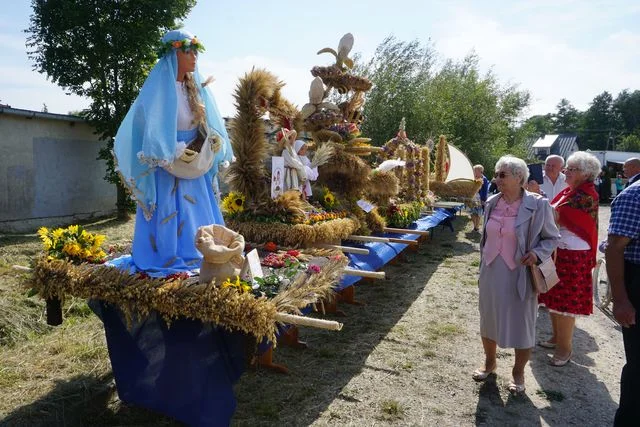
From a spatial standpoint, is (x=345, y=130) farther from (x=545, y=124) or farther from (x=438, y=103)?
(x=545, y=124)

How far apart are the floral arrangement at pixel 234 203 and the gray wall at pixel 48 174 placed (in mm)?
6242

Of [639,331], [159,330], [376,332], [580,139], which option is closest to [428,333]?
[376,332]

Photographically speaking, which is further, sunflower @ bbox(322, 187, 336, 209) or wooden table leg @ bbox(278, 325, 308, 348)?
sunflower @ bbox(322, 187, 336, 209)

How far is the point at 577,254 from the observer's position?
3799 millimetres

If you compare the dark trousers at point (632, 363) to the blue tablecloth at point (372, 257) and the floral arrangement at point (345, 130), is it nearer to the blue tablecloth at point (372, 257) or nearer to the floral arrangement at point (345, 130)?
the blue tablecloth at point (372, 257)

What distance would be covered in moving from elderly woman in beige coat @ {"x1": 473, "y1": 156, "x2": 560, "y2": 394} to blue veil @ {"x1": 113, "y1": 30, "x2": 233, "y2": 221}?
2225mm

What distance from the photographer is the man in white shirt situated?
510 centimetres

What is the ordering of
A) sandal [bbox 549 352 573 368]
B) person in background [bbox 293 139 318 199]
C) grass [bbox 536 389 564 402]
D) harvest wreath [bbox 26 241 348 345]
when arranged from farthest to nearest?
person in background [bbox 293 139 318 199]
sandal [bbox 549 352 573 368]
grass [bbox 536 389 564 402]
harvest wreath [bbox 26 241 348 345]

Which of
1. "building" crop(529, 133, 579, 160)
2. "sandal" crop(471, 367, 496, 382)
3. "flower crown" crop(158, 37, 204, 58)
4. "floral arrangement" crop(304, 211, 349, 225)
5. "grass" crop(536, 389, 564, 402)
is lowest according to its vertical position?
"grass" crop(536, 389, 564, 402)

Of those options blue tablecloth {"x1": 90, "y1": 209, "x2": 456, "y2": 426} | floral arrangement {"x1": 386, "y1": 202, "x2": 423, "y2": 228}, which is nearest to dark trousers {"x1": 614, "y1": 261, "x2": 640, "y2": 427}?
blue tablecloth {"x1": 90, "y1": 209, "x2": 456, "y2": 426}

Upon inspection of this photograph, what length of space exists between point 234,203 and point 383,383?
212 centimetres

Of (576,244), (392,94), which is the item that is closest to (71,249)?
(576,244)

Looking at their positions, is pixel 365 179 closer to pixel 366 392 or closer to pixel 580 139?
pixel 366 392

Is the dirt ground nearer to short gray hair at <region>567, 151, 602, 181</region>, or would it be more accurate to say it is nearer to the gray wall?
short gray hair at <region>567, 151, 602, 181</region>
